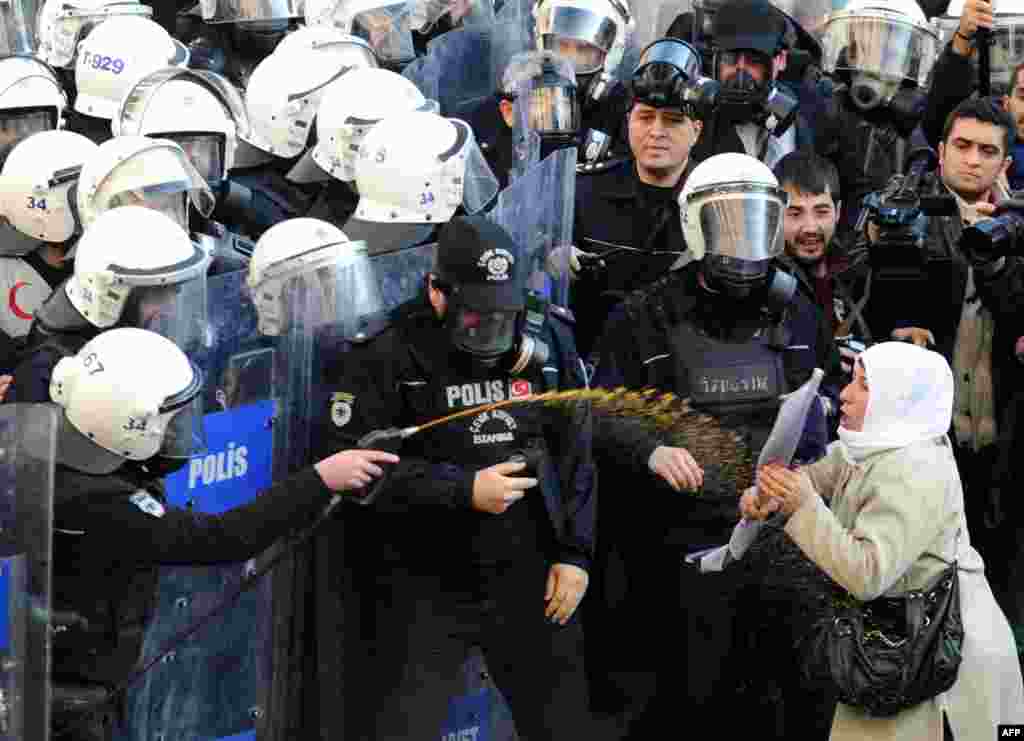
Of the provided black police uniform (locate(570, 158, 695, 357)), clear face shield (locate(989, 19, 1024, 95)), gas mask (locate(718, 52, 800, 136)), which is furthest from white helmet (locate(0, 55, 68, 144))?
clear face shield (locate(989, 19, 1024, 95))

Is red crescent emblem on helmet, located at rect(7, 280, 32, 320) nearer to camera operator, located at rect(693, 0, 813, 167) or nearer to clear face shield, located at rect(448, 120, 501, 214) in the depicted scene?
clear face shield, located at rect(448, 120, 501, 214)

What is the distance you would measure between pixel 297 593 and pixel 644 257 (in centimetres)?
212

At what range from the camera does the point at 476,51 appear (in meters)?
11.9

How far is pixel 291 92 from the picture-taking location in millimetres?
10516

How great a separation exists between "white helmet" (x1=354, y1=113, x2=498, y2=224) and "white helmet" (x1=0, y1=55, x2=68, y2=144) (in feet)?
6.51

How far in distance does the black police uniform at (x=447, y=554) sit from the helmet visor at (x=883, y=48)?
3384 millimetres

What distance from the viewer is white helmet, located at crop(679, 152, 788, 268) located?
9031 mm

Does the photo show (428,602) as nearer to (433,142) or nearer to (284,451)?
(284,451)

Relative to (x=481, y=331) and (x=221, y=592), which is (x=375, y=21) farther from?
(x=221, y=592)

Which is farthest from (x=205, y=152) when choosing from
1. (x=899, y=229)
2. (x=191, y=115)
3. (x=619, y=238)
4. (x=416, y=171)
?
(x=899, y=229)

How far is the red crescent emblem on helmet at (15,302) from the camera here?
9.70 meters

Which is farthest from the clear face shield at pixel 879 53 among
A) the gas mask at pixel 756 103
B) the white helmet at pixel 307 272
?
the white helmet at pixel 307 272

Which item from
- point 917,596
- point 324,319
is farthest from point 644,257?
point 917,596

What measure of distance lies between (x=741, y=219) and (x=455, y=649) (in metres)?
1.89
